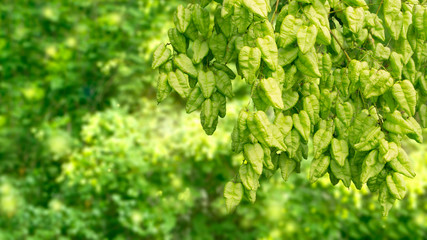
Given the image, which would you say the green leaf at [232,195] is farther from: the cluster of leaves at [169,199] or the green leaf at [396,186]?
the cluster of leaves at [169,199]

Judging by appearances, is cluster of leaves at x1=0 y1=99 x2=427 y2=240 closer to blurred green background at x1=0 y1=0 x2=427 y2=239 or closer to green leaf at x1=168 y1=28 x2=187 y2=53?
blurred green background at x1=0 y1=0 x2=427 y2=239

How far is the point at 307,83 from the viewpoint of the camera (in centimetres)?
125

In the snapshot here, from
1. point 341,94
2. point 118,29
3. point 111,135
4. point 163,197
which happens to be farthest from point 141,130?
point 341,94

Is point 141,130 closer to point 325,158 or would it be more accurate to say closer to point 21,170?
point 21,170

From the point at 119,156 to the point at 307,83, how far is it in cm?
225

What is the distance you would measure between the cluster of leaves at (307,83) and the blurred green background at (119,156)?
1.74 m

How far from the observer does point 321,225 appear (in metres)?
3.51

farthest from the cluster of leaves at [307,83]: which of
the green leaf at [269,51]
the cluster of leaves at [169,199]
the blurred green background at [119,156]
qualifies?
the cluster of leaves at [169,199]

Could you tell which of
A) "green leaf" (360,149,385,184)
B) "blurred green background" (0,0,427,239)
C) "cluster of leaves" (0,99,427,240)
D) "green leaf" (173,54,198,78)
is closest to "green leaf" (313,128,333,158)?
"green leaf" (360,149,385,184)

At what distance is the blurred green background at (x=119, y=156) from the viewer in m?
3.31

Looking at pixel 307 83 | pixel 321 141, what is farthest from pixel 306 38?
pixel 321 141

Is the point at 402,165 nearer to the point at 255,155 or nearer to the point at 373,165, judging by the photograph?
the point at 373,165

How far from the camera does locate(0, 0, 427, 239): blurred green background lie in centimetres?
331

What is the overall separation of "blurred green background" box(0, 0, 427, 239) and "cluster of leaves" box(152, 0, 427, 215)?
1740 mm
